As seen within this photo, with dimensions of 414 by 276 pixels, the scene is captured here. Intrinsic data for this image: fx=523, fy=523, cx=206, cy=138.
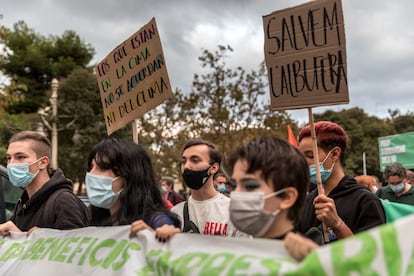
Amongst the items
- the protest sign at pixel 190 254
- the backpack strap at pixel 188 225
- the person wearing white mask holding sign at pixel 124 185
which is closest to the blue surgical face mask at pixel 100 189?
the person wearing white mask holding sign at pixel 124 185

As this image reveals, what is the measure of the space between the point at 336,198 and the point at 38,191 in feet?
6.21

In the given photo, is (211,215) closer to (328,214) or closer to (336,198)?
(336,198)

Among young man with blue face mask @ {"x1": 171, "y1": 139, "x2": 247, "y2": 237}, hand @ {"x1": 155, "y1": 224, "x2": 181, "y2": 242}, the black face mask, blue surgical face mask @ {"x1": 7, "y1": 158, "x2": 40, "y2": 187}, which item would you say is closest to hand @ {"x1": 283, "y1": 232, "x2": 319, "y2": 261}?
hand @ {"x1": 155, "y1": 224, "x2": 181, "y2": 242}

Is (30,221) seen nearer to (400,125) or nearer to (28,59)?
(28,59)

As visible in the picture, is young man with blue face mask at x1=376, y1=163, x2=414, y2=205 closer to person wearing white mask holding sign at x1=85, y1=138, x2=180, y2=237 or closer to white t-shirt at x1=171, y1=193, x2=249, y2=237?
white t-shirt at x1=171, y1=193, x2=249, y2=237

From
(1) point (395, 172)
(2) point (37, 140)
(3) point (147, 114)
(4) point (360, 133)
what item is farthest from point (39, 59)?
(2) point (37, 140)

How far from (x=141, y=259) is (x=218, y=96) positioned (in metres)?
18.2

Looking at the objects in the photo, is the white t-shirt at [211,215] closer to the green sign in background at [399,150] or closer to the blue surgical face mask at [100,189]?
the blue surgical face mask at [100,189]

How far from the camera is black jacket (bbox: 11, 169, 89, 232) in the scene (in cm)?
322

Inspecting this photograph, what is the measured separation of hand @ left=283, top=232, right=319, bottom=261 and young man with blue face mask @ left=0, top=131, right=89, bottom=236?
1.78 meters

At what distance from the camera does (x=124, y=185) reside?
2783mm

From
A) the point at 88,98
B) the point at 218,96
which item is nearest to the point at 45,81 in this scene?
the point at 88,98

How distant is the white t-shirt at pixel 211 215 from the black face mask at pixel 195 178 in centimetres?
16

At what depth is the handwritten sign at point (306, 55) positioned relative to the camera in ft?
9.21
